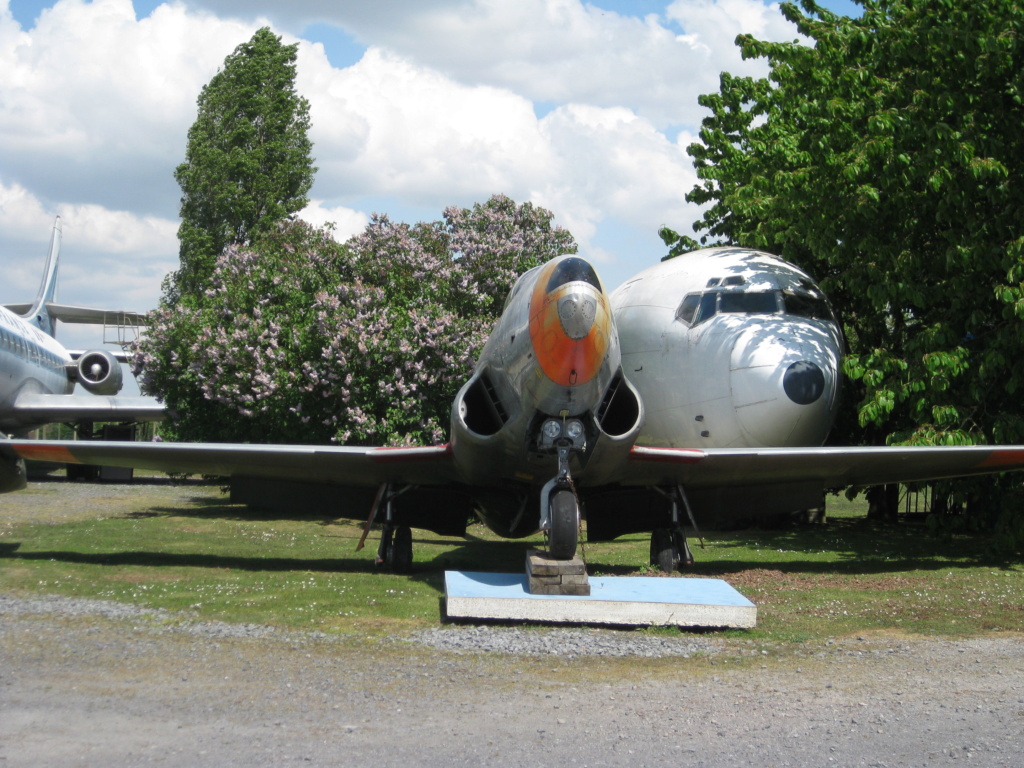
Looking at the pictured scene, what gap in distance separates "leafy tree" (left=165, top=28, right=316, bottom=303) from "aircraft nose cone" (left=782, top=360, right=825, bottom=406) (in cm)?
2388

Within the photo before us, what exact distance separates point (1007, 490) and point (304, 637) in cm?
978

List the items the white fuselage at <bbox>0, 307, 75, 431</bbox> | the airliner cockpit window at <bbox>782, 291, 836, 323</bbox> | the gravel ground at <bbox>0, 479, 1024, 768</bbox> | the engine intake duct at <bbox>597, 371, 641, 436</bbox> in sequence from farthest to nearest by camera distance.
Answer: the white fuselage at <bbox>0, 307, 75, 431</bbox> < the airliner cockpit window at <bbox>782, 291, 836, 323</bbox> < the engine intake duct at <bbox>597, 371, 641, 436</bbox> < the gravel ground at <bbox>0, 479, 1024, 768</bbox>

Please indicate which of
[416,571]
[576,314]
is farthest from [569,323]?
[416,571]

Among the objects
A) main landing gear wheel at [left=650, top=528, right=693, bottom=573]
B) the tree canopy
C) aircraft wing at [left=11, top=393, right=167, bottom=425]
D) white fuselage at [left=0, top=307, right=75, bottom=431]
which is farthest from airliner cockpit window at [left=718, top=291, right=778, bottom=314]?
white fuselage at [left=0, top=307, right=75, bottom=431]

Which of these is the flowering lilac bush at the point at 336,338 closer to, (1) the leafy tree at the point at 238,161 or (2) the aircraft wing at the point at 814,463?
(2) the aircraft wing at the point at 814,463

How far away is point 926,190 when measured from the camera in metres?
12.3

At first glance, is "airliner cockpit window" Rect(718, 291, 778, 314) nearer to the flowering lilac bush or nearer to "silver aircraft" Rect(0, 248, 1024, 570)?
"silver aircraft" Rect(0, 248, 1024, 570)

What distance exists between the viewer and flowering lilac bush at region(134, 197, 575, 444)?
707 inches

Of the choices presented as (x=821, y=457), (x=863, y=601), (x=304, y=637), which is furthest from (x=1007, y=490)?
(x=304, y=637)

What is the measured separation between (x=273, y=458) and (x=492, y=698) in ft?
19.2

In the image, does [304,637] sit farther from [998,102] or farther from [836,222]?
[998,102]

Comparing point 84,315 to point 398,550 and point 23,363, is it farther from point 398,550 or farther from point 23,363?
point 398,550

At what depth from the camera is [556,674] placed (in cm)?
593

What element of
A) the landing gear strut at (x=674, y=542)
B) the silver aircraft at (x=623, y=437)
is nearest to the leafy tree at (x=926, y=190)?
the silver aircraft at (x=623, y=437)
